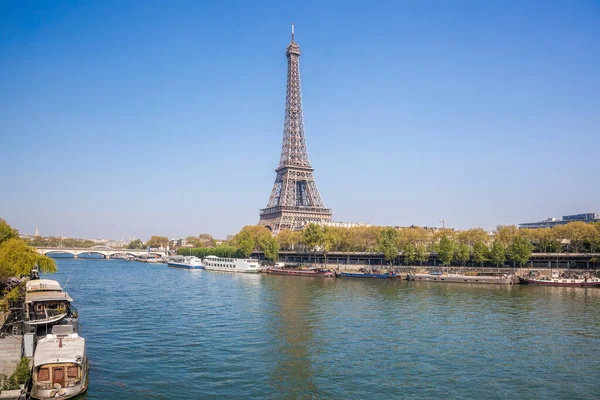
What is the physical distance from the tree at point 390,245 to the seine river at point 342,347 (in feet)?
127

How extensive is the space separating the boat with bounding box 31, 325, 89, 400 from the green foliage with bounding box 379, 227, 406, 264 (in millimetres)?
76299

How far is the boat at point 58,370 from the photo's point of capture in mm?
20984

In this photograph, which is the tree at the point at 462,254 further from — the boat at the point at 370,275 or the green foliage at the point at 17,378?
the green foliage at the point at 17,378

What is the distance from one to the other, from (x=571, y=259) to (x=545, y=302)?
124ft

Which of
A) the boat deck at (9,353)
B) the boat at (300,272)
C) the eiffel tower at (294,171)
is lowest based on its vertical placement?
the boat at (300,272)

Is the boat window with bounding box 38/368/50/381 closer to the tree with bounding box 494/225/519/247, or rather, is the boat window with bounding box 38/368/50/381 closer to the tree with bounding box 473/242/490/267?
the tree with bounding box 473/242/490/267

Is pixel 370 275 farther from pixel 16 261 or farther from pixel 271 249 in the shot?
pixel 16 261

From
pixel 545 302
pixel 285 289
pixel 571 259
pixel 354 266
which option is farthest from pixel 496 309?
pixel 354 266

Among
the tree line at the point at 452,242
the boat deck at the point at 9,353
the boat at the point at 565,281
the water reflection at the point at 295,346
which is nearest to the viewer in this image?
the boat deck at the point at 9,353

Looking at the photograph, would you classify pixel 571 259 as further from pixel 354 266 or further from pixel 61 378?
pixel 61 378

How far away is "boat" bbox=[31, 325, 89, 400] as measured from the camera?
2098 cm

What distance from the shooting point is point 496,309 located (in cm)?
4672

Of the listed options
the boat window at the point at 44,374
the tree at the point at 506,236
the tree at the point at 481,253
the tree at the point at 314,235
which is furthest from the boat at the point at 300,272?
the boat window at the point at 44,374

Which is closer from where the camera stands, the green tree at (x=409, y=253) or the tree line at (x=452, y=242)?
the tree line at (x=452, y=242)
